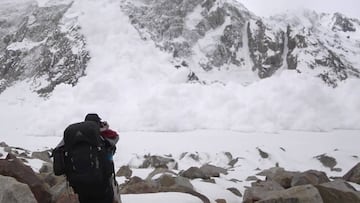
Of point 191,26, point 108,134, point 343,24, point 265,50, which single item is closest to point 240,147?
point 108,134

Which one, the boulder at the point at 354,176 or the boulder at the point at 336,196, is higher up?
the boulder at the point at 336,196

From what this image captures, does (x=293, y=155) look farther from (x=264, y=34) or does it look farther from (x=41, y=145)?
(x=264, y=34)

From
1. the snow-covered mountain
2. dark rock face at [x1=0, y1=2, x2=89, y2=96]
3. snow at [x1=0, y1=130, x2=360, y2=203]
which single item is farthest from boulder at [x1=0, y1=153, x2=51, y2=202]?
the snow-covered mountain

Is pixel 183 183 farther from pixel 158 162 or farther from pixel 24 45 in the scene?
pixel 24 45

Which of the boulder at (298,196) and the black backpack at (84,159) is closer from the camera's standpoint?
the black backpack at (84,159)

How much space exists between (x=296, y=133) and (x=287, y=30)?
32.7 m

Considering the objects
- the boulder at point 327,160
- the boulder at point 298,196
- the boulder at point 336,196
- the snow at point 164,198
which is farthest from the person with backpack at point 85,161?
the boulder at point 327,160

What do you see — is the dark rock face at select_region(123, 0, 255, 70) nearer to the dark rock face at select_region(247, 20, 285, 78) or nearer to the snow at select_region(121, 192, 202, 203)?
the dark rock face at select_region(247, 20, 285, 78)

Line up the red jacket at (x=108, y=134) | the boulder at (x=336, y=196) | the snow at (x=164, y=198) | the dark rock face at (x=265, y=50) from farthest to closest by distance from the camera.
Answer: the dark rock face at (x=265, y=50) < the boulder at (x=336, y=196) < the snow at (x=164, y=198) < the red jacket at (x=108, y=134)

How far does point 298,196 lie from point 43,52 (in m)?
53.2

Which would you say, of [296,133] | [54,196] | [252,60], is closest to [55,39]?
[252,60]

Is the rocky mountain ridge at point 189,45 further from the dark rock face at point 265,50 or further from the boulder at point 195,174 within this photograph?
the boulder at point 195,174

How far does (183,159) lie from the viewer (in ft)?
76.4

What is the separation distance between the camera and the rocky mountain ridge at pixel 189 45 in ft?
172
